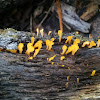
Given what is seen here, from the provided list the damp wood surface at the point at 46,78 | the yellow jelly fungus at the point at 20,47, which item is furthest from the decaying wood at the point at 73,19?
the yellow jelly fungus at the point at 20,47

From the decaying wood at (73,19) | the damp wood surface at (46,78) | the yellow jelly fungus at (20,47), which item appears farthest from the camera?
the decaying wood at (73,19)

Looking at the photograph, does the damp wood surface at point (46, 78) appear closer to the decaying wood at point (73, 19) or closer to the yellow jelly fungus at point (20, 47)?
the yellow jelly fungus at point (20, 47)

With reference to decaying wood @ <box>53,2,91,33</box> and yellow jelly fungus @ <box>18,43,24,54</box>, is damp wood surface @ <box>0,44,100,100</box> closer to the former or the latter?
yellow jelly fungus @ <box>18,43,24,54</box>

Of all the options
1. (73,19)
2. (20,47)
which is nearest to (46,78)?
(20,47)

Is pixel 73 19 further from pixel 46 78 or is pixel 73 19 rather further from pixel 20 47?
pixel 46 78

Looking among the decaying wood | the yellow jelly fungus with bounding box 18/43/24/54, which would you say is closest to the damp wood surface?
the yellow jelly fungus with bounding box 18/43/24/54

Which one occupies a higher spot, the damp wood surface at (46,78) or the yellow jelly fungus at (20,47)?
the yellow jelly fungus at (20,47)

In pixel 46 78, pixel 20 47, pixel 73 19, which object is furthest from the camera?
pixel 73 19
